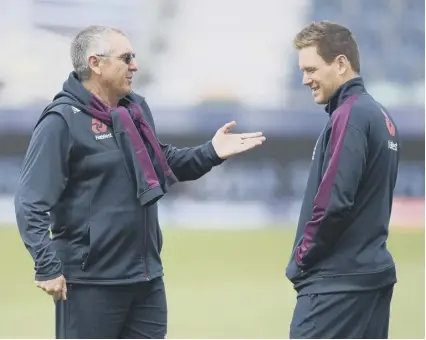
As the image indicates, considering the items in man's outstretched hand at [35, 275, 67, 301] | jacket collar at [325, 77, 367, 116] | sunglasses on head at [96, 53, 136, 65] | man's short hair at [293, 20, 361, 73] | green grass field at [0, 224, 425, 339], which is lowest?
green grass field at [0, 224, 425, 339]

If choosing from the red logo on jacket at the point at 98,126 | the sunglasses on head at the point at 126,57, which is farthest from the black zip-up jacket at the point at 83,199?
the sunglasses on head at the point at 126,57

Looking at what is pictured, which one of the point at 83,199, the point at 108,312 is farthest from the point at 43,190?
the point at 108,312

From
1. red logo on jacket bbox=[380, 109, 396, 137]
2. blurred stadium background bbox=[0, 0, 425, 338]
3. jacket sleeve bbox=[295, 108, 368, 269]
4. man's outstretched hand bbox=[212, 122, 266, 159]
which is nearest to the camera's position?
jacket sleeve bbox=[295, 108, 368, 269]

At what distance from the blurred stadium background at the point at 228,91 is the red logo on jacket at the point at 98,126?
15.6ft

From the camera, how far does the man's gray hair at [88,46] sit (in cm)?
326

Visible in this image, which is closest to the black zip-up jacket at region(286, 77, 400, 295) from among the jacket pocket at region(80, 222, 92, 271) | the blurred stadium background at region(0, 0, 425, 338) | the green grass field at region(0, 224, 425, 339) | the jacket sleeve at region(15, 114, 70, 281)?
the jacket pocket at region(80, 222, 92, 271)

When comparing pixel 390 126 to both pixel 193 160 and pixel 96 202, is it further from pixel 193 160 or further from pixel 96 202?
pixel 96 202

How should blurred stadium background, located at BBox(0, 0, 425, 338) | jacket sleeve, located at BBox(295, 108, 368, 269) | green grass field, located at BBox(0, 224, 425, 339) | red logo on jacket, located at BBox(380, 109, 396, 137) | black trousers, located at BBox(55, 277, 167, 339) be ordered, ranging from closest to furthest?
jacket sleeve, located at BBox(295, 108, 368, 269) < red logo on jacket, located at BBox(380, 109, 396, 137) < black trousers, located at BBox(55, 277, 167, 339) < green grass field, located at BBox(0, 224, 425, 339) < blurred stadium background, located at BBox(0, 0, 425, 338)

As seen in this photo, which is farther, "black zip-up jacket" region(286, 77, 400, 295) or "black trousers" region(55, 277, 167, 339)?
"black trousers" region(55, 277, 167, 339)

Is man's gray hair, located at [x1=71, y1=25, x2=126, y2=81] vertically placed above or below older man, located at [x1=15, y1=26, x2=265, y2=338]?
above

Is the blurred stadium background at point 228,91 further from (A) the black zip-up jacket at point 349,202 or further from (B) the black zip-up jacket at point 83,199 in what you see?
(A) the black zip-up jacket at point 349,202

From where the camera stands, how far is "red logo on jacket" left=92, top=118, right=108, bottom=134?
125 inches

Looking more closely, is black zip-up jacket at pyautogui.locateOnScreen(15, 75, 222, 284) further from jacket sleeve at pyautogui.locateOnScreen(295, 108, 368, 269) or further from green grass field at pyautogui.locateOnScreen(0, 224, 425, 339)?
green grass field at pyautogui.locateOnScreen(0, 224, 425, 339)

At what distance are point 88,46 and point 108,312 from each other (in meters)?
0.86
